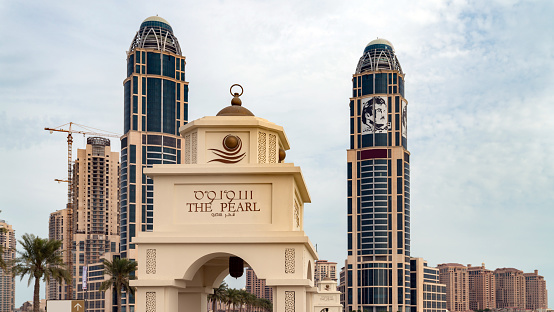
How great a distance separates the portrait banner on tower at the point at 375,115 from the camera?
153 meters

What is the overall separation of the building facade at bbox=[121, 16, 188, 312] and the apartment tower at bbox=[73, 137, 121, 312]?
35251 mm

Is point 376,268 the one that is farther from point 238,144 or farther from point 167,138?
point 238,144

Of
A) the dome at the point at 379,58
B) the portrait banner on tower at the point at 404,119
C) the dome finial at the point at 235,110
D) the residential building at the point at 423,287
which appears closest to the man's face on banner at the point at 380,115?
the portrait banner on tower at the point at 404,119

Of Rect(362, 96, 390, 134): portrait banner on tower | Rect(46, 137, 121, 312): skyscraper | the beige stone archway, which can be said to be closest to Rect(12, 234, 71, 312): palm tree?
the beige stone archway

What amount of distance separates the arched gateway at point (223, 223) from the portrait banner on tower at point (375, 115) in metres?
137

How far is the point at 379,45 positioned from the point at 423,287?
54.6 metres

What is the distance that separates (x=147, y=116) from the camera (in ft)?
446

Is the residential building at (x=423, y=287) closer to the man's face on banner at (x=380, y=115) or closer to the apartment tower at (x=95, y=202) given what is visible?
the man's face on banner at (x=380, y=115)

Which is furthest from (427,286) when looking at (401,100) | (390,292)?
(401,100)

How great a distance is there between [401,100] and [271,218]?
457 ft

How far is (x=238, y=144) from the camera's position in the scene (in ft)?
60.6

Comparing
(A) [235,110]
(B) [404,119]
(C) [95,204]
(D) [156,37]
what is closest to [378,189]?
(B) [404,119]

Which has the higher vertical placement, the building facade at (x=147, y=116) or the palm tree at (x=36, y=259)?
the building facade at (x=147, y=116)

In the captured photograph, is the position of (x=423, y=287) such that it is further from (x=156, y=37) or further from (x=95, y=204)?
(x=95, y=204)
